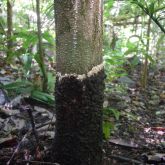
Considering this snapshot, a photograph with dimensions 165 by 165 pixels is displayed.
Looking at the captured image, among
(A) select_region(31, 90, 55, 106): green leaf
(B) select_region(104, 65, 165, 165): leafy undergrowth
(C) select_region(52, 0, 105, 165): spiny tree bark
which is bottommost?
(B) select_region(104, 65, 165, 165): leafy undergrowth

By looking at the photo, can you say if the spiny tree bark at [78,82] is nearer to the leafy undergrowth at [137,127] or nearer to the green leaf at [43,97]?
the leafy undergrowth at [137,127]

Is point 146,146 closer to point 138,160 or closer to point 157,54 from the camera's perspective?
point 138,160

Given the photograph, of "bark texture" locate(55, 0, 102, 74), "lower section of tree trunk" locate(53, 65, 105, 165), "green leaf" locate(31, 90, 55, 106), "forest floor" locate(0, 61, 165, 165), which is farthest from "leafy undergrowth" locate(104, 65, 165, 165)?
"bark texture" locate(55, 0, 102, 74)

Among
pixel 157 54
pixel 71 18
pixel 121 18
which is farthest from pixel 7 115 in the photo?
pixel 157 54

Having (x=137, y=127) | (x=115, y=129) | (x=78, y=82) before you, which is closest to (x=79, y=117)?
(x=78, y=82)

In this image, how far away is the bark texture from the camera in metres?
1.79

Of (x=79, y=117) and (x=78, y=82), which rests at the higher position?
(x=78, y=82)

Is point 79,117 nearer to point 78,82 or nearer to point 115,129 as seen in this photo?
point 78,82

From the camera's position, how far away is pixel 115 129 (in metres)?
3.08

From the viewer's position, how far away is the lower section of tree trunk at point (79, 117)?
6.15 feet

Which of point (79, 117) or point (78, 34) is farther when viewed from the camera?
point (79, 117)

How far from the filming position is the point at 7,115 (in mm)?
2980

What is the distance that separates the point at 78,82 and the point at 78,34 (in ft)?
0.84

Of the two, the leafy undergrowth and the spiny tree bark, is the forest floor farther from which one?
the spiny tree bark
